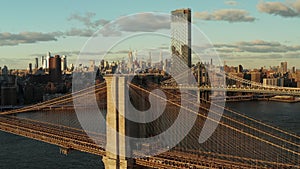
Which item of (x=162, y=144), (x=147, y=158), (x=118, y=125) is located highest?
(x=118, y=125)

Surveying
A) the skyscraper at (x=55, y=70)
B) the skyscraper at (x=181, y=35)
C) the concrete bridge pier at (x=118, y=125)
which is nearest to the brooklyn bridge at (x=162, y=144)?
the concrete bridge pier at (x=118, y=125)

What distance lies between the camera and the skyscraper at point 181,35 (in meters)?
19.9

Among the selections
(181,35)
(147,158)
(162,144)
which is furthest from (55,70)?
(147,158)

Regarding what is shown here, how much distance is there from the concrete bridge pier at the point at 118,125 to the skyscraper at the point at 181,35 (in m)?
A: 14.1

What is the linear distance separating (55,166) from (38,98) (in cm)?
1789

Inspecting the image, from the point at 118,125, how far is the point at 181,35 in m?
15.1

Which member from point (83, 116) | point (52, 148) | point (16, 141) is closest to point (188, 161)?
point (52, 148)

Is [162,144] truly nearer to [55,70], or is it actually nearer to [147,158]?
[147,158]

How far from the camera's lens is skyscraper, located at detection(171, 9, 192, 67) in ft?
65.3

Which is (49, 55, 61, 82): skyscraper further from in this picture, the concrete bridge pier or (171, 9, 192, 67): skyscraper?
the concrete bridge pier

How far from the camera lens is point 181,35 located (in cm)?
2016

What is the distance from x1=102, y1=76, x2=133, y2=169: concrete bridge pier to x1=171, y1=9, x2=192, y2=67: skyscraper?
1406cm

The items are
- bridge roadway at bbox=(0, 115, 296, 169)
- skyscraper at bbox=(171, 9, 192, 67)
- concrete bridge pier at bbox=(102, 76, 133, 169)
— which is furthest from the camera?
skyscraper at bbox=(171, 9, 192, 67)

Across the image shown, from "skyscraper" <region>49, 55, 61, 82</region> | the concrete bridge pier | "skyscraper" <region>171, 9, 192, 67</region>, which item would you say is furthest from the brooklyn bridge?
"skyscraper" <region>49, 55, 61, 82</region>
